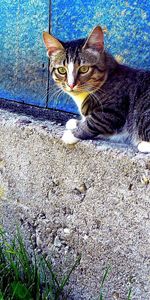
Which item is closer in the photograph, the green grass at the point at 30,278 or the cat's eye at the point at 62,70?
the green grass at the point at 30,278

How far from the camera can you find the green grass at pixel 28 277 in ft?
7.88

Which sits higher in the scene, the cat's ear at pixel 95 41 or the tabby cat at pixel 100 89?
the cat's ear at pixel 95 41

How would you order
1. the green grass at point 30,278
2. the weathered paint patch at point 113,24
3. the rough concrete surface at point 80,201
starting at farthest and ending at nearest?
the weathered paint patch at point 113,24 → the green grass at point 30,278 → the rough concrete surface at point 80,201

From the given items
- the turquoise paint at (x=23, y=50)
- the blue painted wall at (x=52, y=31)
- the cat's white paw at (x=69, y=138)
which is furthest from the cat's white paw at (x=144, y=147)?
the turquoise paint at (x=23, y=50)

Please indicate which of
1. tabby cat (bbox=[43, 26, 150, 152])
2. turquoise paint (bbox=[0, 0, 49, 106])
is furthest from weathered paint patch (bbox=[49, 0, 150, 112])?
tabby cat (bbox=[43, 26, 150, 152])

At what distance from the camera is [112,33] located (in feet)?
9.41

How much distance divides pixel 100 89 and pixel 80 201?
0.54 metres

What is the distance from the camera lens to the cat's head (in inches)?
97.4

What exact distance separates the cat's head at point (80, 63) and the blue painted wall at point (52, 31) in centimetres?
32

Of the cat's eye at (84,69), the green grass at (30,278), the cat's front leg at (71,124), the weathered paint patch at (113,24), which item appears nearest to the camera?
the green grass at (30,278)

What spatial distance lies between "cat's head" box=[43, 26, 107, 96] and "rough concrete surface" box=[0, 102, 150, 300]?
25cm

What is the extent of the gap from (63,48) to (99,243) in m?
0.93

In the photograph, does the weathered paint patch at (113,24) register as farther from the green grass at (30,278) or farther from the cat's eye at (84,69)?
the green grass at (30,278)

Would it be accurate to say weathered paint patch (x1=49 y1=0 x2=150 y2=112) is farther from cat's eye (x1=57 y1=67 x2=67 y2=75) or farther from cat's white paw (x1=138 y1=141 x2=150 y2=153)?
cat's white paw (x1=138 y1=141 x2=150 y2=153)
